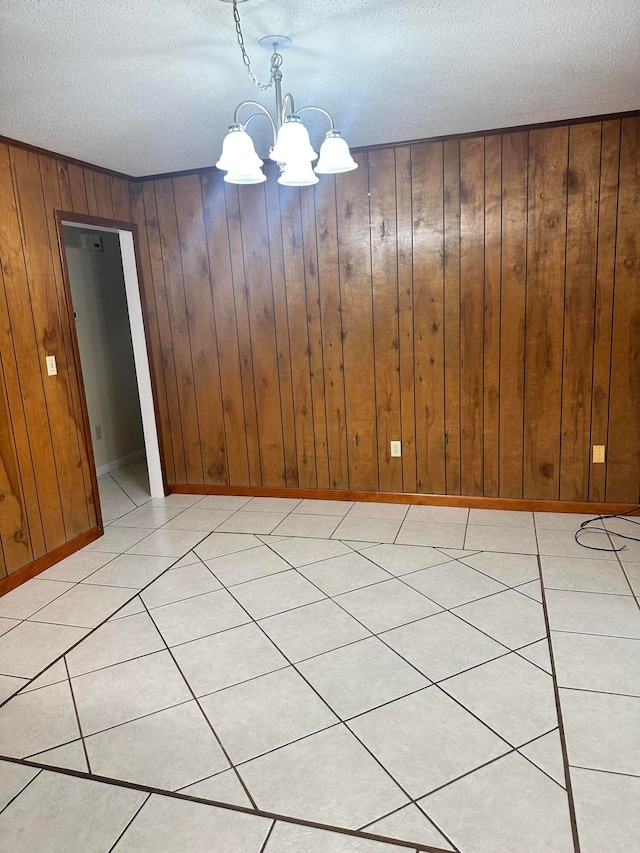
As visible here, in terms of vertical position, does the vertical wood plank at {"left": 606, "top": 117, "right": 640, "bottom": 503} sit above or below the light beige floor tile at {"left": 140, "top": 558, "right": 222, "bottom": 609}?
above

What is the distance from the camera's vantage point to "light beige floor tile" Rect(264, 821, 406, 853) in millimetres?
1451

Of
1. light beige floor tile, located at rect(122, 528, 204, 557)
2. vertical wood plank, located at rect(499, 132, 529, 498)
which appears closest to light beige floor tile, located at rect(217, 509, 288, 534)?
light beige floor tile, located at rect(122, 528, 204, 557)

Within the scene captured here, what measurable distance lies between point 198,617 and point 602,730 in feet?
5.39

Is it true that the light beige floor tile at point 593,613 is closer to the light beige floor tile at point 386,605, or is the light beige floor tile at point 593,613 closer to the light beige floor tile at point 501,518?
the light beige floor tile at point 386,605

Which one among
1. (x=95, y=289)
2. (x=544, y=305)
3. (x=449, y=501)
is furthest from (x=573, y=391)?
(x=95, y=289)

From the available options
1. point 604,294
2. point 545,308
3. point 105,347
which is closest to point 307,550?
point 545,308

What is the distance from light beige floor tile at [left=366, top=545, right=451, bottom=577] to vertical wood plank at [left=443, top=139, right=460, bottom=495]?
766mm

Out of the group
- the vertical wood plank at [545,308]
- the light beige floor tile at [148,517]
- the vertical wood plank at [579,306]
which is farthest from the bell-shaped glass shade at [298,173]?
the light beige floor tile at [148,517]

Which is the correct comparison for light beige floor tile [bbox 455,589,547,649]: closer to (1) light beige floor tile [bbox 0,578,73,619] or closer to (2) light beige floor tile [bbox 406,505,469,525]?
(2) light beige floor tile [bbox 406,505,469,525]

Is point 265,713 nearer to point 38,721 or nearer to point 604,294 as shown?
point 38,721

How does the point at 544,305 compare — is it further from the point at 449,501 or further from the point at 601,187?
the point at 449,501

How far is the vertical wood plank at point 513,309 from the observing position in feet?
10.9

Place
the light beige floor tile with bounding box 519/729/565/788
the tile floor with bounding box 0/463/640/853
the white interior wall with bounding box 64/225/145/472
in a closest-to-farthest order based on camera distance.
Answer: the tile floor with bounding box 0/463/640/853
the light beige floor tile with bounding box 519/729/565/788
the white interior wall with bounding box 64/225/145/472

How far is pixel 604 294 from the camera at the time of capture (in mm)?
3309
